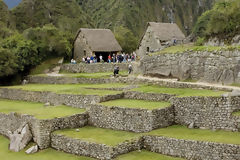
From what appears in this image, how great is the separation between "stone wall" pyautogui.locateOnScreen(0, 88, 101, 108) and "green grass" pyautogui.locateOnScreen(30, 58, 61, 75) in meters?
7.38

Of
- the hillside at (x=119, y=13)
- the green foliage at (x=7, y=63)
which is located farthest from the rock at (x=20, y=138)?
the hillside at (x=119, y=13)

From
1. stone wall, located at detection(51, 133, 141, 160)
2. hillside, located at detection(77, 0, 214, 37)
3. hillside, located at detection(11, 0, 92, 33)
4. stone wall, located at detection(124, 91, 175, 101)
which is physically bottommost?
stone wall, located at detection(51, 133, 141, 160)

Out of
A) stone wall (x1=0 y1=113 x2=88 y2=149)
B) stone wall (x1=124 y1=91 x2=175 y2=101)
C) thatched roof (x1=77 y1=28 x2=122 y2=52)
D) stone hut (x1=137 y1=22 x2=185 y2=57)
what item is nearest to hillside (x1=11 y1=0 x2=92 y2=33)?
thatched roof (x1=77 y1=28 x2=122 y2=52)

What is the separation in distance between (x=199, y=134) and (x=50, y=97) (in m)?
13.9

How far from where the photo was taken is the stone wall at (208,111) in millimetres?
19219

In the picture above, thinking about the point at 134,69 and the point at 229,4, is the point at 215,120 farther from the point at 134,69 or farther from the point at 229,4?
the point at 229,4

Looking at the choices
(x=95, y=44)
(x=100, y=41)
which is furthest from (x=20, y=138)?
(x=100, y=41)

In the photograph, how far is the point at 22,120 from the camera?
24531mm

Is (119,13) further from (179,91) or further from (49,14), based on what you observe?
(179,91)

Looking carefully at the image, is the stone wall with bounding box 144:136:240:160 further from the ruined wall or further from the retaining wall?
the ruined wall

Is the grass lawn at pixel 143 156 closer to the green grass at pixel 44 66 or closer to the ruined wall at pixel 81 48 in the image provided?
the green grass at pixel 44 66

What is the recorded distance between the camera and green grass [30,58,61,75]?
4284cm

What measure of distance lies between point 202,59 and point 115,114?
21.5 ft

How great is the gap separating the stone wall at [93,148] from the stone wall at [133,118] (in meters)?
1.33
